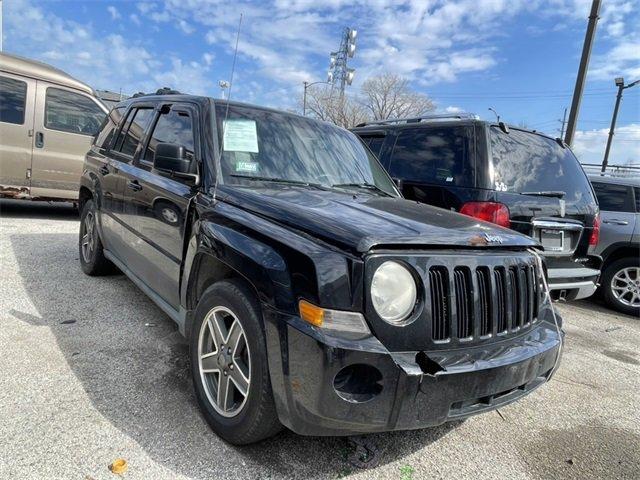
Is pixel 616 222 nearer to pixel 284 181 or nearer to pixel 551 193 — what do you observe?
pixel 551 193

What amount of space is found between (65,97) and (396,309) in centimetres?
804

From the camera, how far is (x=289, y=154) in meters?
3.35

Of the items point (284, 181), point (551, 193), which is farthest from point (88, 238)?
point (551, 193)

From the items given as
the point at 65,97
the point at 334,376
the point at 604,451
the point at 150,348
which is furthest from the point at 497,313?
the point at 65,97

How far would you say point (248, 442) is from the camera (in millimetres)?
2340

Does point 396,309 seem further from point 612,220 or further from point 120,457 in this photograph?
point 612,220

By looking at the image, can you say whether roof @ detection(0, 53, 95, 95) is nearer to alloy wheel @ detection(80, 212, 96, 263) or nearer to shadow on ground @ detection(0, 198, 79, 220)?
shadow on ground @ detection(0, 198, 79, 220)

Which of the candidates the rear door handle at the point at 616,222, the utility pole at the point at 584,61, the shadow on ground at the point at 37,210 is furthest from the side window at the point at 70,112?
the utility pole at the point at 584,61

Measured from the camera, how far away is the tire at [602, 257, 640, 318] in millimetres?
6340

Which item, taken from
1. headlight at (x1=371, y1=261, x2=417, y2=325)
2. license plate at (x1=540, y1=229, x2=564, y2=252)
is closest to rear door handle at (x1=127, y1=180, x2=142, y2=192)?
headlight at (x1=371, y1=261, x2=417, y2=325)

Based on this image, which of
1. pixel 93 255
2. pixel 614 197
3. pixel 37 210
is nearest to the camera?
pixel 93 255

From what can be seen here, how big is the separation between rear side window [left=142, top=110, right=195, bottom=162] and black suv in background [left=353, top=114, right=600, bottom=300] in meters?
2.01

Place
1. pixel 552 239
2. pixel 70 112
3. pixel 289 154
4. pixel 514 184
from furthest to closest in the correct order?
pixel 70 112, pixel 552 239, pixel 514 184, pixel 289 154

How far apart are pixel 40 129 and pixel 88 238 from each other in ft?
12.2
